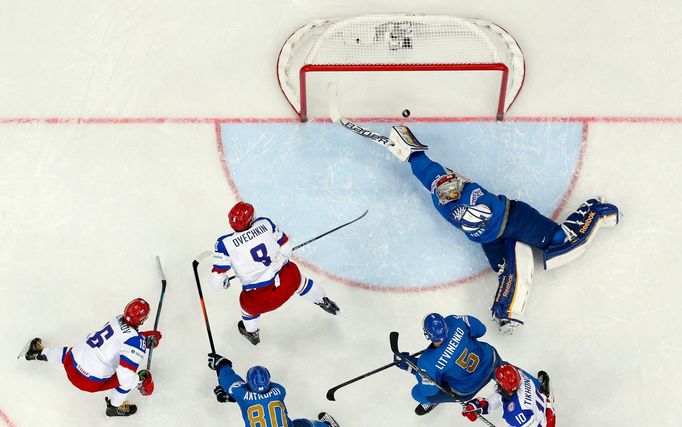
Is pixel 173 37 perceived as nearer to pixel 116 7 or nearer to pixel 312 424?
pixel 116 7

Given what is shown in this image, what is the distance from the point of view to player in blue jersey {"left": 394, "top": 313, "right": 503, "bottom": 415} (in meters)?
5.25

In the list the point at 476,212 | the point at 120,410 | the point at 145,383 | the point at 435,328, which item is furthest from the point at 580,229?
the point at 120,410

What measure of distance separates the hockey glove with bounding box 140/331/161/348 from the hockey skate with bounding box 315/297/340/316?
1018 millimetres

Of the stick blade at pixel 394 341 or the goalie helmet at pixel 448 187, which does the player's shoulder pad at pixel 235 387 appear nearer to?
the stick blade at pixel 394 341

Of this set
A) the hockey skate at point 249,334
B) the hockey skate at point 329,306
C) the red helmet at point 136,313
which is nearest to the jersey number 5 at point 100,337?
the red helmet at point 136,313

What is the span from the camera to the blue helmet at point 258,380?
5.14m

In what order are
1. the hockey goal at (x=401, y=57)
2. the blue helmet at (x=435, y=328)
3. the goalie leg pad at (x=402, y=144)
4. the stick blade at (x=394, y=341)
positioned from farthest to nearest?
the hockey goal at (x=401, y=57) → the goalie leg pad at (x=402, y=144) → the stick blade at (x=394, y=341) → the blue helmet at (x=435, y=328)

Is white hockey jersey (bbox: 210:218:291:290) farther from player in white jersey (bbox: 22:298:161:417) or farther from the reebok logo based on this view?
the reebok logo

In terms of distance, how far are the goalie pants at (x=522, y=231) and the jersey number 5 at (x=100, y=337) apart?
→ 2.42 metres

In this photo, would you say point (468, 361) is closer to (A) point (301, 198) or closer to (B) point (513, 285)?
(B) point (513, 285)

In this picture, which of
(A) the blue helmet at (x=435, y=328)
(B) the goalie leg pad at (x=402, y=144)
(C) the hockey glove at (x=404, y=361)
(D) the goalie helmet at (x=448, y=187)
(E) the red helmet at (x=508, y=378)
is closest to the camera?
(E) the red helmet at (x=508, y=378)

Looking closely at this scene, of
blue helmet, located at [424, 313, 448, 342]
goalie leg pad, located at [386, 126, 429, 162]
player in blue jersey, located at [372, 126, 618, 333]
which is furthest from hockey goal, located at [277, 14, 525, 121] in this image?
blue helmet, located at [424, 313, 448, 342]

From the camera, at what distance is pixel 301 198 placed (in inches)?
244

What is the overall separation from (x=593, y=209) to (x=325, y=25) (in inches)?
89.9
